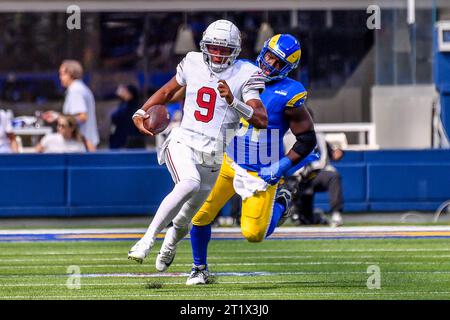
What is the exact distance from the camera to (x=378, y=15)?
1756 centimetres

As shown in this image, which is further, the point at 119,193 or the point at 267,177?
the point at 119,193

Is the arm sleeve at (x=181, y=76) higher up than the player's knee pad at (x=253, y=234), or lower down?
higher up

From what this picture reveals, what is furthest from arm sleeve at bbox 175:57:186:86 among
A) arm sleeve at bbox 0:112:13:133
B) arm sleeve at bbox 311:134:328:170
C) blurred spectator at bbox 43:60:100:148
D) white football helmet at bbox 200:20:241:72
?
arm sleeve at bbox 0:112:13:133

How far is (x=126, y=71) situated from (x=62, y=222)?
266 centimetres

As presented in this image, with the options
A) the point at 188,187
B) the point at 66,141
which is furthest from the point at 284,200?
the point at 66,141

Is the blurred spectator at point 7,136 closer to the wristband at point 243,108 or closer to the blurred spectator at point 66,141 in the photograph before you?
the blurred spectator at point 66,141

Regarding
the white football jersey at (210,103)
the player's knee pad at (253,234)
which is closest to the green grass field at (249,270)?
the player's knee pad at (253,234)

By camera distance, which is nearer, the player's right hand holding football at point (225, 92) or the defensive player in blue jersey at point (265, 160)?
the player's right hand holding football at point (225, 92)

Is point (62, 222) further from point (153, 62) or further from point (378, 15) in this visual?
point (378, 15)

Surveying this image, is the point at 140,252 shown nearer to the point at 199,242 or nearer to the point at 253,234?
the point at 199,242

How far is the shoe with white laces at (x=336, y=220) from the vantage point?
48.7 feet

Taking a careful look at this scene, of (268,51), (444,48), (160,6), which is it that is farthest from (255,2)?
Result: (268,51)

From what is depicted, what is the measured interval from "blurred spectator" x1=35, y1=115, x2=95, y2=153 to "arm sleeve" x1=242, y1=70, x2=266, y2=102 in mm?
7235

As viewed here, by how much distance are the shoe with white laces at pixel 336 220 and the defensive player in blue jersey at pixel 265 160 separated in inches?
218
